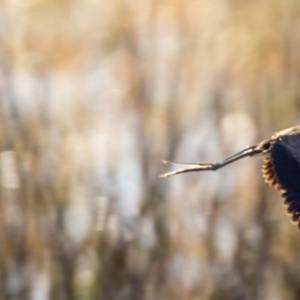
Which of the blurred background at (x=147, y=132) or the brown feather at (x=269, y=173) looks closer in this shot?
the brown feather at (x=269, y=173)

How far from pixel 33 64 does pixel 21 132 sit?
1.19 ft

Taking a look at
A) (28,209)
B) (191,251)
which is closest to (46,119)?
(28,209)

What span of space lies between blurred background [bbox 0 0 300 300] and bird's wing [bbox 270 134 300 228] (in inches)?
81.9

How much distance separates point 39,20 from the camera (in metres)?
3.65

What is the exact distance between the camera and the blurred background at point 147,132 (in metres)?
3.67

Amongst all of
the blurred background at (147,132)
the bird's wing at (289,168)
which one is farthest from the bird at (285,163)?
the blurred background at (147,132)

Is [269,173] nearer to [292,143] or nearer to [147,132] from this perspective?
[292,143]

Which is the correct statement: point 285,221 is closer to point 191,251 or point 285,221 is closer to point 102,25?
point 191,251

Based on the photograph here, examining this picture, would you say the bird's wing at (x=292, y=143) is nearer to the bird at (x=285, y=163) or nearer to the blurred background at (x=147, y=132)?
the bird at (x=285, y=163)

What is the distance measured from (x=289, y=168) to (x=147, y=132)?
7.36 ft

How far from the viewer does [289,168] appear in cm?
151

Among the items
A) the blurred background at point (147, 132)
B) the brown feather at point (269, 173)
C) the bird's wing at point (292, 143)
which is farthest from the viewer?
the blurred background at point (147, 132)

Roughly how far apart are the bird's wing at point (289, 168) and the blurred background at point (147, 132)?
2081 mm

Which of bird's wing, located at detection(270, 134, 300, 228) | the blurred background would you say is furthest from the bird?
the blurred background
